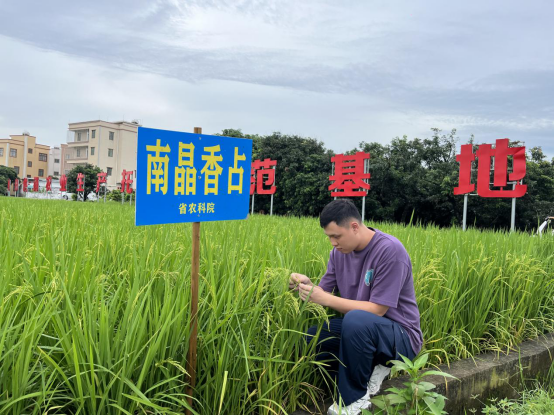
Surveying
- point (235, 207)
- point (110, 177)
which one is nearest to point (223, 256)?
point (235, 207)

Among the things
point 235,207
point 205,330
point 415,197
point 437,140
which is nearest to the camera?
point 205,330

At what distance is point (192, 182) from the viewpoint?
1982 millimetres

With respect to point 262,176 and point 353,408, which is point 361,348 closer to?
point 353,408

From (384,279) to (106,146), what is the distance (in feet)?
169

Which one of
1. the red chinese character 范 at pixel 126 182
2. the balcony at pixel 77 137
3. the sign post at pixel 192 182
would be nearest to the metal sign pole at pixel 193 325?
the sign post at pixel 192 182

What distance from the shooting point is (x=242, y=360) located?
1913mm

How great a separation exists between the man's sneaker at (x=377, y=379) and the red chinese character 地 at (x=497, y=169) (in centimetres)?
835

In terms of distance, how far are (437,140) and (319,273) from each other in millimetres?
15439

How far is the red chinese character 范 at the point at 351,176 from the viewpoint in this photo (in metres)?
12.6

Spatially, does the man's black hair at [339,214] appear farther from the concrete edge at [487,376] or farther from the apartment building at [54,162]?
the apartment building at [54,162]

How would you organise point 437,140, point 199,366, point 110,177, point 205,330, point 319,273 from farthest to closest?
point 110,177 < point 437,140 < point 319,273 < point 205,330 < point 199,366

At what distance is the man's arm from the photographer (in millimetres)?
2178

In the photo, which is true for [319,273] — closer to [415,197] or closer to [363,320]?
[363,320]

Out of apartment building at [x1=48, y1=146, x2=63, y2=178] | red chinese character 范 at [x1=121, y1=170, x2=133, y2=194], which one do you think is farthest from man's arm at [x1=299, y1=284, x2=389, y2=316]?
apartment building at [x1=48, y1=146, x2=63, y2=178]
